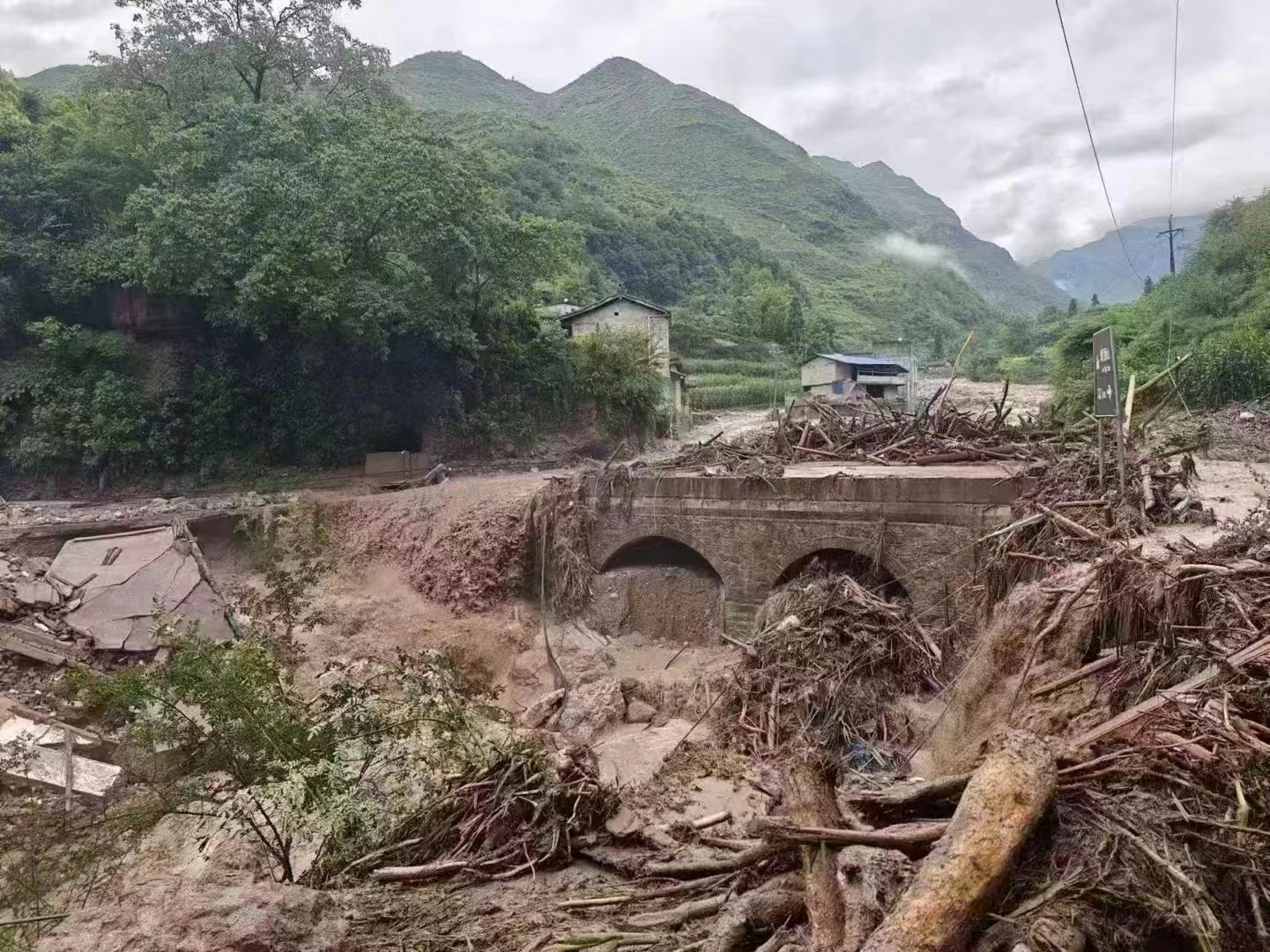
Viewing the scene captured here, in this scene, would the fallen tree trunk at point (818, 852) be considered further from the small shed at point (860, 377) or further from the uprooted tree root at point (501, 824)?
the small shed at point (860, 377)

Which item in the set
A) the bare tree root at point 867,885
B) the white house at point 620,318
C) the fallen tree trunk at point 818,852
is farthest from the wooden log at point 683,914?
the white house at point 620,318

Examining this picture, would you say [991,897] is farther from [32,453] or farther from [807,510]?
[32,453]

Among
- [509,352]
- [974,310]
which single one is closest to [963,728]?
[509,352]

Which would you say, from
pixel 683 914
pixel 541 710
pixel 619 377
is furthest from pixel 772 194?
pixel 683 914

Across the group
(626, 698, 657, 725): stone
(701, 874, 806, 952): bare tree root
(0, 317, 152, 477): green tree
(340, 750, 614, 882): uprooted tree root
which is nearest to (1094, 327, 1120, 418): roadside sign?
(701, 874, 806, 952): bare tree root

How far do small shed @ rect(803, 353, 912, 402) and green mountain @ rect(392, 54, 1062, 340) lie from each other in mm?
26920

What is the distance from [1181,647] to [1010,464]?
7686mm

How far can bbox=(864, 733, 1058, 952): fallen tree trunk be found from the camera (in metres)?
3.33

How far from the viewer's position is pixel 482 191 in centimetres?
2280

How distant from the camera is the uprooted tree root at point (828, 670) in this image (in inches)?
384

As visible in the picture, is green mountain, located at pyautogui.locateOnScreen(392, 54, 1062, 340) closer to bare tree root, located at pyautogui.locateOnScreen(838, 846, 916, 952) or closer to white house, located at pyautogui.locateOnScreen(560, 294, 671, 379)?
white house, located at pyautogui.locateOnScreen(560, 294, 671, 379)

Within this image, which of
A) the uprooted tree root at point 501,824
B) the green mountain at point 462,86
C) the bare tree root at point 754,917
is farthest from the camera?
the green mountain at point 462,86

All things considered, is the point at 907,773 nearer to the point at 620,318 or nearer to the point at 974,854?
the point at 974,854

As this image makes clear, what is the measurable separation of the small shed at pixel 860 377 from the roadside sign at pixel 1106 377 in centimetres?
3024
